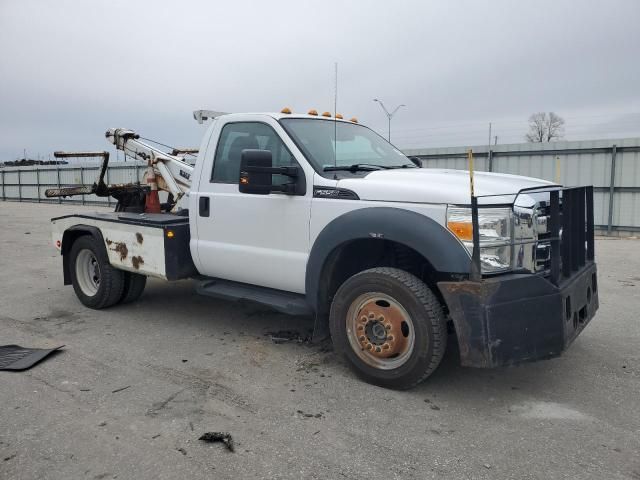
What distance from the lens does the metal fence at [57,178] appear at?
25781 mm

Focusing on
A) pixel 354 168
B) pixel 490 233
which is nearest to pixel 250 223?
pixel 354 168

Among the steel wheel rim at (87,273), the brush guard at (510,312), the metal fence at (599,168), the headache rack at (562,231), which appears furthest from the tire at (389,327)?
the metal fence at (599,168)

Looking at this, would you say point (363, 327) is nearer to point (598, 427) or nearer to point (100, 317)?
point (598, 427)

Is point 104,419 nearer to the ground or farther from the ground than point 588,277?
nearer to the ground

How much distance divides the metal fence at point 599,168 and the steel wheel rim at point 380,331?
11.4 metres

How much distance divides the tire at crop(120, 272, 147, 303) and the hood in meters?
3.33

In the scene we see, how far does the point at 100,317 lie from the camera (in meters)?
5.98

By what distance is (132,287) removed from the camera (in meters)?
6.39

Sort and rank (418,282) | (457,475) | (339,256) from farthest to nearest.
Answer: (339,256), (418,282), (457,475)

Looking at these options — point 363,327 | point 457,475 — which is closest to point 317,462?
point 457,475

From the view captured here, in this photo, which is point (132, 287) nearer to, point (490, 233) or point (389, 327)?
point (389, 327)

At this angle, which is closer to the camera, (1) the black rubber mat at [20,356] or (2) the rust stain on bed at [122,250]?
(1) the black rubber mat at [20,356]

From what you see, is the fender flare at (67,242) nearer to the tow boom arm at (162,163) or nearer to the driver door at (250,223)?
the tow boom arm at (162,163)

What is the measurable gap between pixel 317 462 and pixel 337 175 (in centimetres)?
224
